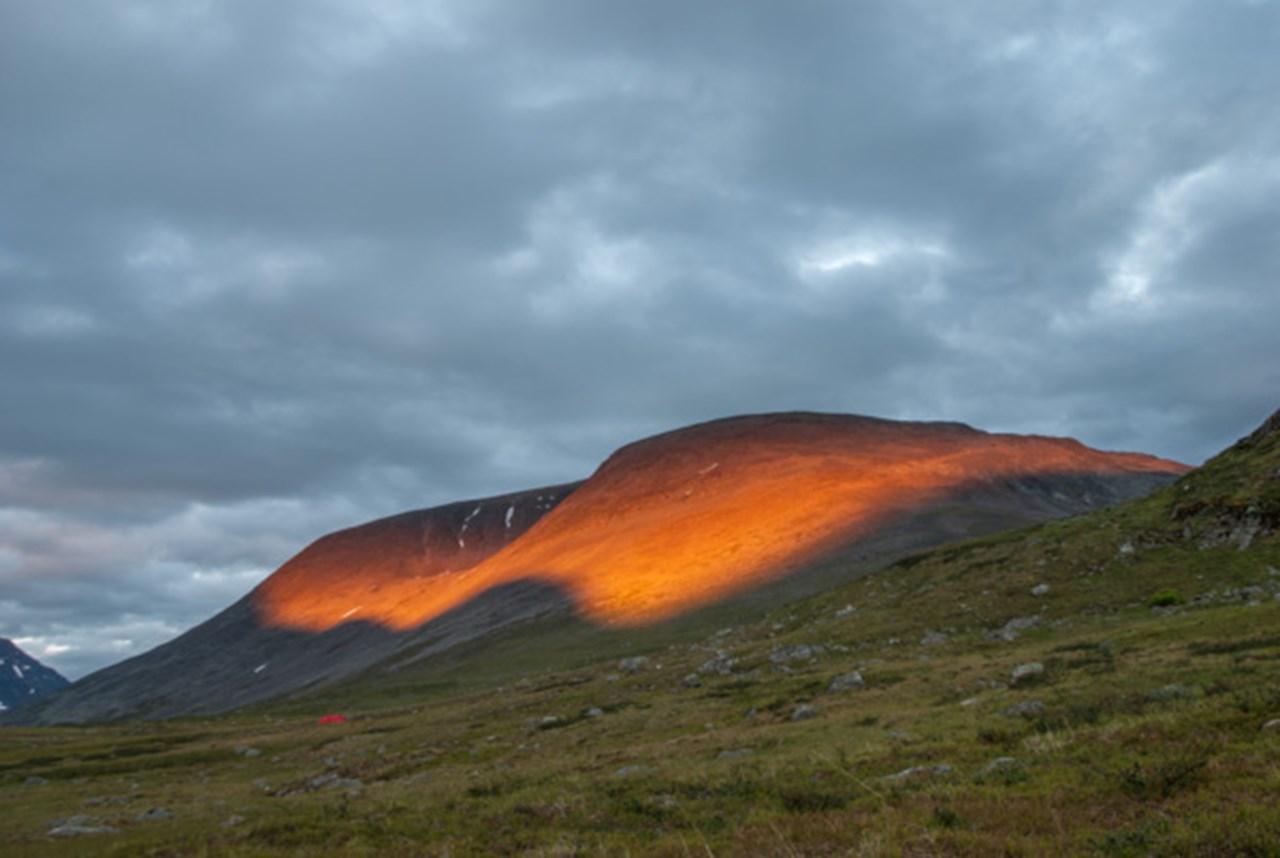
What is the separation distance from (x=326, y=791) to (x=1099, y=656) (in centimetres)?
2911

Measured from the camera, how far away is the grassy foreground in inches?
500

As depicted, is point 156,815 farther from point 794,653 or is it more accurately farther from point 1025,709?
point 794,653

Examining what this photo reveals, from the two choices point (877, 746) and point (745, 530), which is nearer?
point (877, 746)

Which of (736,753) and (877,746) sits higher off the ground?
(877,746)

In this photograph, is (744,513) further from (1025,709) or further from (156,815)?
(1025,709)

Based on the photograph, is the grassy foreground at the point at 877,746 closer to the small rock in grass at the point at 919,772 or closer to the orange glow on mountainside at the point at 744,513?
the small rock in grass at the point at 919,772

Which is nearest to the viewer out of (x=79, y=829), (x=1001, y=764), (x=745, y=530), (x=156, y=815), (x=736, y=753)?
(x=1001, y=764)

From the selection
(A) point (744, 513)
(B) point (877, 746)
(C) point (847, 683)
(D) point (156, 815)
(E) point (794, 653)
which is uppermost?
(A) point (744, 513)

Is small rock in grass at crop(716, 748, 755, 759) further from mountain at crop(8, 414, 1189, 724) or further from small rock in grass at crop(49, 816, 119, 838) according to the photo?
mountain at crop(8, 414, 1189, 724)

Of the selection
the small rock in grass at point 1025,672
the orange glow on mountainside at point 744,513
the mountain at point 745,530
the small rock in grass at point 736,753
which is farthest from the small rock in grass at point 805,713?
the orange glow on mountainside at point 744,513

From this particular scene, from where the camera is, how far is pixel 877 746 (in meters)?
21.1

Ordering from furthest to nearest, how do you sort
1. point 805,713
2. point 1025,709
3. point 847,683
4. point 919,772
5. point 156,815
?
point 847,683 → point 805,713 → point 156,815 → point 1025,709 → point 919,772


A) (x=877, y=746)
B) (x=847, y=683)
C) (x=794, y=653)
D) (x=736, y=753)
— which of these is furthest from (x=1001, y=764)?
(x=794, y=653)

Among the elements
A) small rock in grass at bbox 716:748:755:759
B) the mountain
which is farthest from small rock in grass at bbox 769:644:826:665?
the mountain
